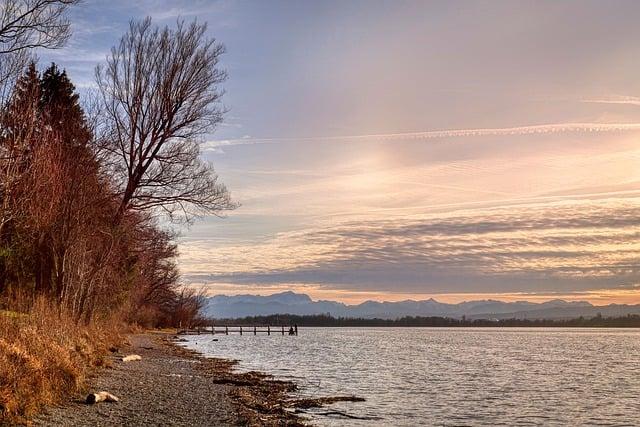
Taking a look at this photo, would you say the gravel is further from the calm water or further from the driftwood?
the calm water

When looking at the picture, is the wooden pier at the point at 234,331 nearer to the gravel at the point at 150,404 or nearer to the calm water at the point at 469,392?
the calm water at the point at 469,392

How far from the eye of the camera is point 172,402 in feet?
55.8

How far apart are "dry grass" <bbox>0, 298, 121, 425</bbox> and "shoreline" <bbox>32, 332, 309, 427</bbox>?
1.29ft

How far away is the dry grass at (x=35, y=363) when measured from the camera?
1168cm

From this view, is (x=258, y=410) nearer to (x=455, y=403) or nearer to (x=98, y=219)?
(x=455, y=403)

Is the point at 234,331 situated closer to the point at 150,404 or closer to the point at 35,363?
the point at 150,404

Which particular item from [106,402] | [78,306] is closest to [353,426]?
[106,402]

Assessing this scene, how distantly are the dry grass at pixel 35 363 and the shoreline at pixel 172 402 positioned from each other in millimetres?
394

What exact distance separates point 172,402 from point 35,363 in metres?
4.78

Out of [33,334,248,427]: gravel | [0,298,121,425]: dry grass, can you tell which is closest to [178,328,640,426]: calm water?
[33,334,248,427]: gravel

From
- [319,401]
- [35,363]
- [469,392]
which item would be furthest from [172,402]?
[469,392]

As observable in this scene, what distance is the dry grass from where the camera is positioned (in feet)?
38.3

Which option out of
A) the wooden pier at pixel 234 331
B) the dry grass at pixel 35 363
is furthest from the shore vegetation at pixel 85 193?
the wooden pier at pixel 234 331

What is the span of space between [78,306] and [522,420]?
18008 millimetres
